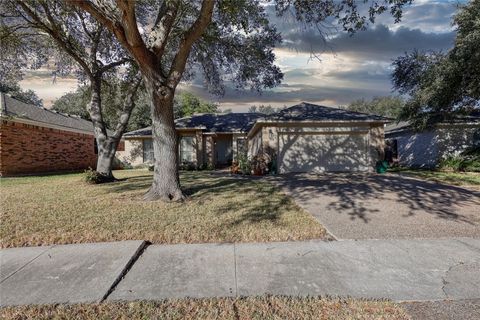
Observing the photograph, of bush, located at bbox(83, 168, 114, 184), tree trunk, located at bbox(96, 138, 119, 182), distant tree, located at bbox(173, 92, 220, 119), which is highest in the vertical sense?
distant tree, located at bbox(173, 92, 220, 119)

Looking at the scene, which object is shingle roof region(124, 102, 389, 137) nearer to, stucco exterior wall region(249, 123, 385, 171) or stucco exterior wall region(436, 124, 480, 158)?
stucco exterior wall region(249, 123, 385, 171)

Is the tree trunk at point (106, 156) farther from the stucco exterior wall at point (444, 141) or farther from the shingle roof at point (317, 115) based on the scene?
the stucco exterior wall at point (444, 141)

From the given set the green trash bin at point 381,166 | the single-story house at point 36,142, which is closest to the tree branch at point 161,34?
the single-story house at point 36,142

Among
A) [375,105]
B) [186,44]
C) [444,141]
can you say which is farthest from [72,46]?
[375,105]

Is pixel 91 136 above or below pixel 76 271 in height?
above

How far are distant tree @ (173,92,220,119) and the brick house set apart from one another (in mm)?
21822

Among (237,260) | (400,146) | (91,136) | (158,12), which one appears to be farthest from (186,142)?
(237,260)

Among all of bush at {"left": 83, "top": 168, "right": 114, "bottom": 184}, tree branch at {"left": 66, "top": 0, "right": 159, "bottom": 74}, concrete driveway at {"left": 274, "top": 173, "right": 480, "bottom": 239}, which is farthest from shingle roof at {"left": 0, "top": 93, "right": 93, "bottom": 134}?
concrete driveway at {"left": 274, "top": 173, "right": 480, "bottom": 239}

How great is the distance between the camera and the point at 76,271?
3.77m

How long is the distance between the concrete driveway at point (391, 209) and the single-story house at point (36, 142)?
1238cm

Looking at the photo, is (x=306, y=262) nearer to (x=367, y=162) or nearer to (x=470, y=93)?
(x=367, y=162)

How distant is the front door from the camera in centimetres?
2469

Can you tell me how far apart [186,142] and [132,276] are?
18963 millimetres

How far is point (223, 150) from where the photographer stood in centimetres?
2495
